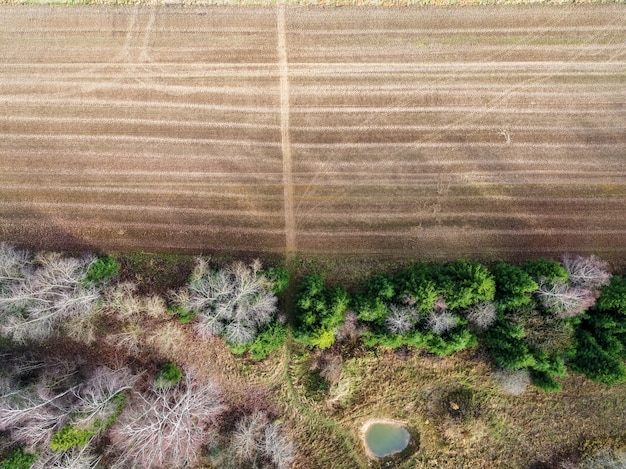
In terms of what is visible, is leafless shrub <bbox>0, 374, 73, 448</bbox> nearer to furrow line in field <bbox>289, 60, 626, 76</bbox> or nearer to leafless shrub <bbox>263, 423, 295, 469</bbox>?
leafless shrub <bbox>263, 423, 295, 469</bbox>

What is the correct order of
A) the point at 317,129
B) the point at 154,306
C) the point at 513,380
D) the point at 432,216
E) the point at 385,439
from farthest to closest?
the point at 317,129 → the point at 432,216 → the point at 385,439 → the point at 513,380 → the point at 154,306

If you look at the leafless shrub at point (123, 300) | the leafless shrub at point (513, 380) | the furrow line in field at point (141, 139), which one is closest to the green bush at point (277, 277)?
the leafless shrub at point (123, 300)

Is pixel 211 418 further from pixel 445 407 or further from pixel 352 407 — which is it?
pixel 445 407

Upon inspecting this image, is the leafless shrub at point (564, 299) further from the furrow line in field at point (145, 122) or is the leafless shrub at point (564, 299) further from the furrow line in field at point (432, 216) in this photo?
the furrow line in field at point (145, 122)

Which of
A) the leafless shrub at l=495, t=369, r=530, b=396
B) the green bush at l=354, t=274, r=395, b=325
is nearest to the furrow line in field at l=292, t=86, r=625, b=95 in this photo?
the green bush at l=354, t=274, r=395, b=325

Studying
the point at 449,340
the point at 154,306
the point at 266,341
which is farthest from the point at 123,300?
the point at 449,340

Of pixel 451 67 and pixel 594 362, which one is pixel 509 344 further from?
pixel 451 67
